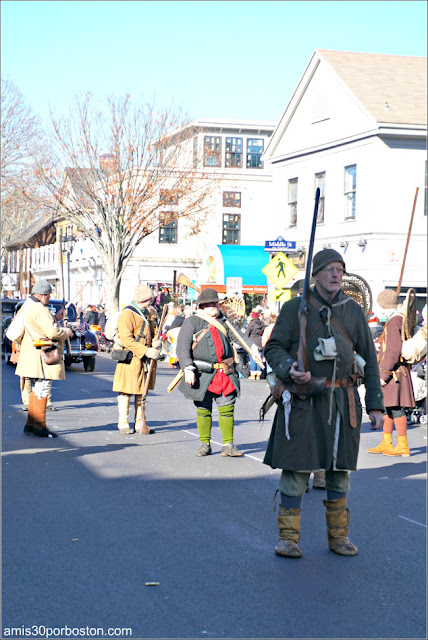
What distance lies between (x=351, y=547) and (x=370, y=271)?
1024 inches

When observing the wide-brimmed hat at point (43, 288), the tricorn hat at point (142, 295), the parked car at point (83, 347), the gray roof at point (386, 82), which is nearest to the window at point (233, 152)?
the gray roof at point (386, 82)

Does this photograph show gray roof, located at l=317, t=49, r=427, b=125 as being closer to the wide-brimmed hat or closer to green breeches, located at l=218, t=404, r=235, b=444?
the wide-brimmed hat

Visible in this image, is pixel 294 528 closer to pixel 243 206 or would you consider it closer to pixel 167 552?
pixel 167 552

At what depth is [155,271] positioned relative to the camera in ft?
186

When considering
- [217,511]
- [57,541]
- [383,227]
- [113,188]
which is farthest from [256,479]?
[113,188]

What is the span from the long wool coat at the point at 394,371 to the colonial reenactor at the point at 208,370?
183 centimetres

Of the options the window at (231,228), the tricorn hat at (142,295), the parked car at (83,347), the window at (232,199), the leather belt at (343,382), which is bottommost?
the parked car at (83,347)

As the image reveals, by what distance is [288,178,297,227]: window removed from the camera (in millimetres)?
36906

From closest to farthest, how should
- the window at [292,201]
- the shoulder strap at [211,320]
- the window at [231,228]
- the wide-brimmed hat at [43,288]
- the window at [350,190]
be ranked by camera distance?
the shoulder strap at [211,320] → the wide-brimmed hat at [43,288] → the window at [350,190] → the window at [292,201] → the window at [231,228]

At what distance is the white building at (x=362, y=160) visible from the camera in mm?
31438

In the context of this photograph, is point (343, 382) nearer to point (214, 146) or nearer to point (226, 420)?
point (226, 420)

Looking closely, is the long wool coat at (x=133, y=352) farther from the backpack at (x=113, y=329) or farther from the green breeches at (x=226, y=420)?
the green breeches at (x=226, y=420)

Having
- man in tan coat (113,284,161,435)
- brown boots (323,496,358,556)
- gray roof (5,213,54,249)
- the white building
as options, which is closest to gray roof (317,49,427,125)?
the white building

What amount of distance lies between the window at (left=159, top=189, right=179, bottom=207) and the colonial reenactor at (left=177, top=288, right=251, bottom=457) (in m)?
31.9
